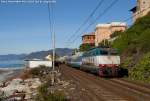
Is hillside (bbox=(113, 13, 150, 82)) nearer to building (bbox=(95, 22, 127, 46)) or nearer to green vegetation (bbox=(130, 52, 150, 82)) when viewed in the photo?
green vegetation (bbox=(130, 52, 150, 82))

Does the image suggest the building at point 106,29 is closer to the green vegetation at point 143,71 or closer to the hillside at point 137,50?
the hillside at point 137,50

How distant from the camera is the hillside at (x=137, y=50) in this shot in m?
39.7

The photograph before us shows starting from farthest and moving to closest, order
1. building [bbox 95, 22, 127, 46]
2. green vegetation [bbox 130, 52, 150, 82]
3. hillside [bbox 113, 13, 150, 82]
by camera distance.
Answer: building [bbox 95, 22, 127, 46] < hillside [bbox 113, 13, 150, 82] < green vegetation [bbox 130, 52, 150, 82]

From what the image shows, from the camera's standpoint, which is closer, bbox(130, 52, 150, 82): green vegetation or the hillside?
bbox(130, 52, 150, 82): green vegetation

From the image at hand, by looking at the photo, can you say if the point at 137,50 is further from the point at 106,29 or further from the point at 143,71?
the point at 106,29

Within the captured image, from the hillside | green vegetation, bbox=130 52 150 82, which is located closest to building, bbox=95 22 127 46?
the hillside

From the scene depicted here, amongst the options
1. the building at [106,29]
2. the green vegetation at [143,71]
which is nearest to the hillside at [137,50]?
the green vegetation at [143,71]

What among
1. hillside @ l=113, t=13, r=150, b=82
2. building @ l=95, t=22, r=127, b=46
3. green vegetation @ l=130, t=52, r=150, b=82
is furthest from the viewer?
building @ l=95, t=22, r=127, b=46

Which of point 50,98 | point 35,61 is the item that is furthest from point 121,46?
point 50,98

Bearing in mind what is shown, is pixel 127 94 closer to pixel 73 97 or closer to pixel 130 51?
pixel 73 97

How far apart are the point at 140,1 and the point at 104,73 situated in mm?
82720

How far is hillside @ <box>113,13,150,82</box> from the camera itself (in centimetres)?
3970

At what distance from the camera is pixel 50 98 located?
2220 cm

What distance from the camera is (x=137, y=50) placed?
195 feet
